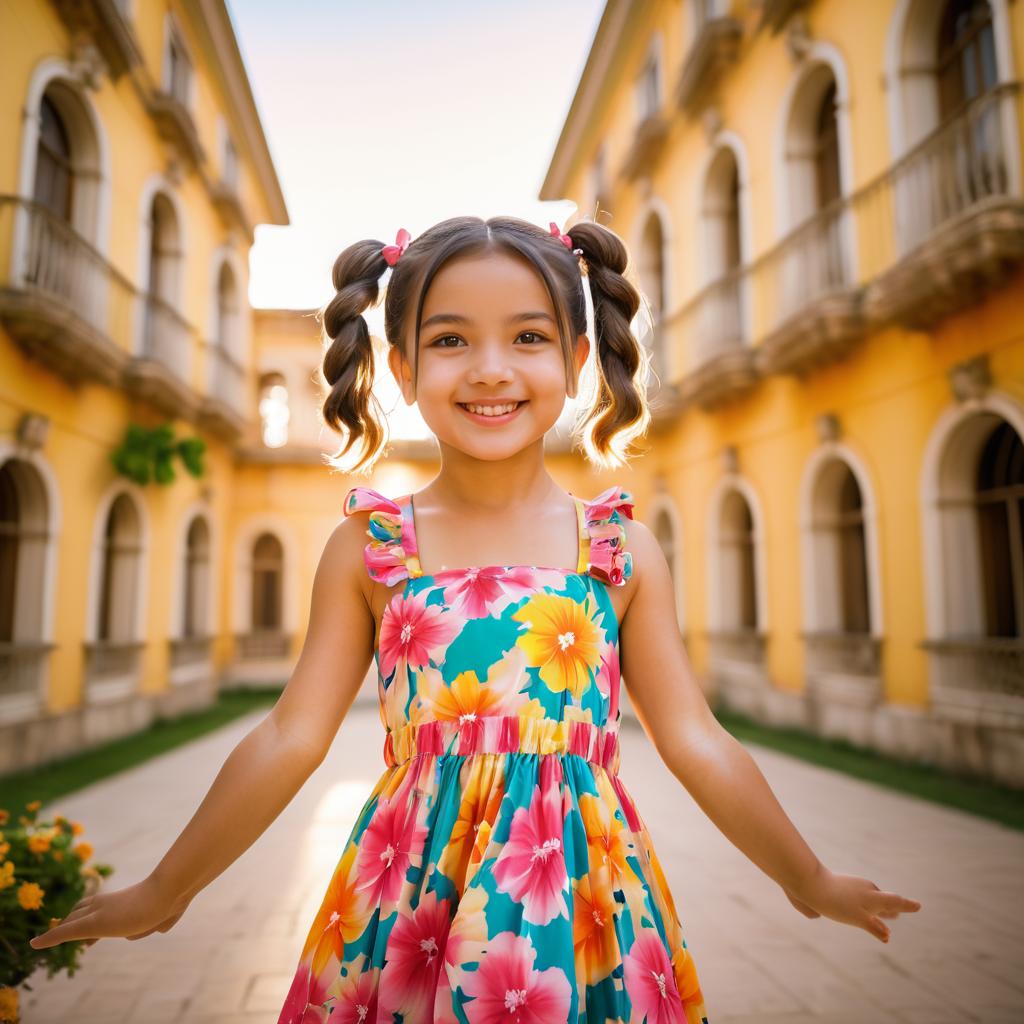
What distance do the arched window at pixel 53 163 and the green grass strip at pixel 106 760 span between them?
524 centimetres

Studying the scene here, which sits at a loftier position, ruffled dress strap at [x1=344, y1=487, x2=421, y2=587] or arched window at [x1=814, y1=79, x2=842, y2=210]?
arched window at [x1=814, y1=79, x2=842, y2=210]

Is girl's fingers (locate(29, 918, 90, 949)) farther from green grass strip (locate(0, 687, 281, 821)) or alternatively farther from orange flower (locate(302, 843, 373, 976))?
green grass strip (locate(0, 687, 281, 821))

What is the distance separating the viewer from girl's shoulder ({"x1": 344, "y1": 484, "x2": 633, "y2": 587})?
1.35 meters

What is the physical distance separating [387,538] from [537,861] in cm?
56

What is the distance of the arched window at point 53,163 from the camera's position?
829 cm

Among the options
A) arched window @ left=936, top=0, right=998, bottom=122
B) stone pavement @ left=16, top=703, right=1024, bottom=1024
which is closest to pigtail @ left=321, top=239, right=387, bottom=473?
stone pavement @ left=16, top=703, right=1024, bottom=1024

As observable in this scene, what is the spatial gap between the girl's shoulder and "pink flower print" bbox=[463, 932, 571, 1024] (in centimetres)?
56

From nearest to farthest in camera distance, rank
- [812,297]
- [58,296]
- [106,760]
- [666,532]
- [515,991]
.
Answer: [515,991] → [58,296] → [106,760] → [812,297] → [666,532]

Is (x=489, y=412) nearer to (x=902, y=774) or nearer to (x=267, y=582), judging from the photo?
(x=902, y=774)

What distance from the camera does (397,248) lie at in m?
1.50

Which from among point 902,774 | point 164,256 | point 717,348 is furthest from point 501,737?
point 164,256

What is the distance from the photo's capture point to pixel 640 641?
1421 mm

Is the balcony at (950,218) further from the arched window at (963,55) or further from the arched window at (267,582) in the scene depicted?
the arched window at (267,582)

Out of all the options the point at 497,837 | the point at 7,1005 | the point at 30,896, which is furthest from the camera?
the point at 30,896
